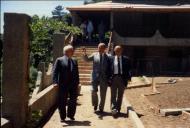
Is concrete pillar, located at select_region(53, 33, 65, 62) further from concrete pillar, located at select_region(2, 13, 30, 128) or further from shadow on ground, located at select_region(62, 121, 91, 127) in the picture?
concrete pillar, located at select_region(2, 13, 30, 128)

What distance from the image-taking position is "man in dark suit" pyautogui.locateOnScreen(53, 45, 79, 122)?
11164mm

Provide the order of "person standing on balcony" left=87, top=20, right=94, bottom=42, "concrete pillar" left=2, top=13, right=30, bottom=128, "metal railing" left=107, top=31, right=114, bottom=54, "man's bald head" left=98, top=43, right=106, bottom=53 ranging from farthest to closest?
"person standing on balcony" left=87, top=20, right=94, bottom=42
"metal railing" left=107, top=31, right=114, bottom=54
"man's bald head" left=98, top=43, right=106, bottom=53
"concrete pillar" left=2, top=13, right=30, bottom=128

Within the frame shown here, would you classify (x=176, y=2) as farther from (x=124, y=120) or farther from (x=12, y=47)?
(x=12, y=47)

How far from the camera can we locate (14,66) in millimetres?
9438

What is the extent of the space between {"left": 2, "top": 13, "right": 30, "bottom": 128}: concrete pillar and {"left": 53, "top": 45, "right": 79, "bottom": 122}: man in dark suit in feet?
5.72

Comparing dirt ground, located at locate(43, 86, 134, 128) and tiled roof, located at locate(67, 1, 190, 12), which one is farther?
tiled roof, located at locate(67, 1, 190, 12)

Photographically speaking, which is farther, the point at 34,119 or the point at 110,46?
the point at 110,46

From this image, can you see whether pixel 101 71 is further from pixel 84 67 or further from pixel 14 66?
pixel 84 67

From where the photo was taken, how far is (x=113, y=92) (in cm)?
1242

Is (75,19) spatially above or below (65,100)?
above

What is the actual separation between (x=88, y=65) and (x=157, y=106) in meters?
10.2

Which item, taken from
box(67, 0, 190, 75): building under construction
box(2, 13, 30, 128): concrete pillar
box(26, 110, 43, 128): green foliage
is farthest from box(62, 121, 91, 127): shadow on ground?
box(67, 0, 190, 75): building under construction

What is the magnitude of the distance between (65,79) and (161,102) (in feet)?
18.5

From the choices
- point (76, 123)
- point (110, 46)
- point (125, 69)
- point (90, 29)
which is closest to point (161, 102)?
point (125, 69)
